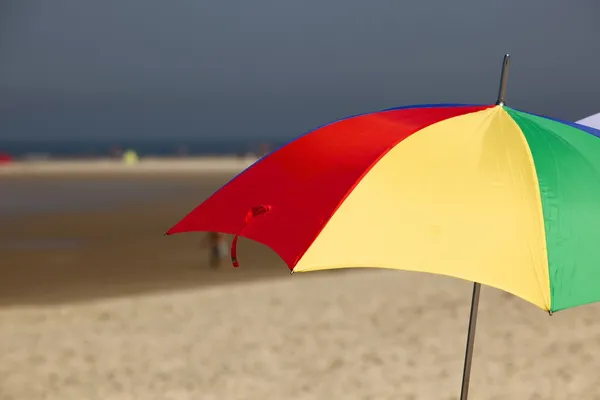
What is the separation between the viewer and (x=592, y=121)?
395 cm

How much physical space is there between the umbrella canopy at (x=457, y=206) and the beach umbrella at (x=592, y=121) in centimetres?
67

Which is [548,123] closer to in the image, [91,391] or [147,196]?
[91,391]

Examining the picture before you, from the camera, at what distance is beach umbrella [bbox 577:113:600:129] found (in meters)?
3.78

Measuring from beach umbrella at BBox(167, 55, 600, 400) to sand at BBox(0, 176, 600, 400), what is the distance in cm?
344

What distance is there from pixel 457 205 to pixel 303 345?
4695mm

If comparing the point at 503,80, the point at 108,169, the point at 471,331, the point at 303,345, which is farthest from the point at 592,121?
the point at 108,169

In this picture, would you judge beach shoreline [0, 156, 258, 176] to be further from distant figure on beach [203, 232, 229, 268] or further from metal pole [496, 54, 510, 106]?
metal pole [496, 54, 510, 106]

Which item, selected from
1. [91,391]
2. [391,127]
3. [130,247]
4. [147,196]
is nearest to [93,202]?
[147,196]

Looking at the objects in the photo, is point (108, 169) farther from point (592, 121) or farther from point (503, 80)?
point (503, 80)

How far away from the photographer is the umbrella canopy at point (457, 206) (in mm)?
2572

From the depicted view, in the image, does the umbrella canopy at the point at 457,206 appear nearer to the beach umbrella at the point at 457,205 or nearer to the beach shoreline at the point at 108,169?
the beach umbrella at the point at 457,205

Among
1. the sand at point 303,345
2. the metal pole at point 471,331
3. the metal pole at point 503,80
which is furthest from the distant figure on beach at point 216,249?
the metal pole at point 503,80

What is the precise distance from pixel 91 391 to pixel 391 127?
413 centimetres

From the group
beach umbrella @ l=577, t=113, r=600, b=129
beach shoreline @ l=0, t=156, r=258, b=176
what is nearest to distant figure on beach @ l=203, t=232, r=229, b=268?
beach umbrella @ l=577, t=113, r=600, b=129
